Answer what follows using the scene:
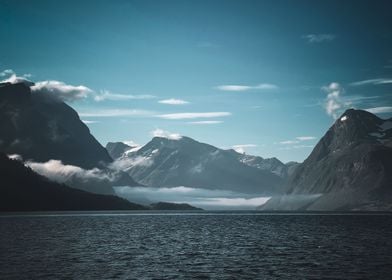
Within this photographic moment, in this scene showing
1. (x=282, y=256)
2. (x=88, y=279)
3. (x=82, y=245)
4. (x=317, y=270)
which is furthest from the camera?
(x=82, y=245)

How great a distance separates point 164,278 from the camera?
66.0 metres

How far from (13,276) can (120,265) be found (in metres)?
18.9

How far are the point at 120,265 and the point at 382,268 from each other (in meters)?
46.0

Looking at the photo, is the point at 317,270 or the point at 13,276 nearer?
the point at 13,276

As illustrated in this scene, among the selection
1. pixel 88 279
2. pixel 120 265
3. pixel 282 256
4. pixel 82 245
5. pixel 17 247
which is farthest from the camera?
pixel 82 245

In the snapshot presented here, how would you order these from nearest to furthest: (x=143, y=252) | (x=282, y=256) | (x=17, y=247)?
(x=282, y=256) → (x=143, y=252) → (x=17, y=247)

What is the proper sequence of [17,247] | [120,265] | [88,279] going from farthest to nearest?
[17,247] < [120,265] < [88,279]

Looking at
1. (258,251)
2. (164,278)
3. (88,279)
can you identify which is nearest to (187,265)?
(164,278)

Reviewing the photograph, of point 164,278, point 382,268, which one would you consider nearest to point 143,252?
point 164,278

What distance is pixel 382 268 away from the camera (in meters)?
74.6

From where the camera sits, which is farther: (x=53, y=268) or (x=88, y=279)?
(x=53, y=268)

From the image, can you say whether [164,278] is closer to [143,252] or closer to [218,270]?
[218,270]

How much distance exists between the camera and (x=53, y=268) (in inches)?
2911

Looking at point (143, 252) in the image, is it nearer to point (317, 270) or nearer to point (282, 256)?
point (282, 256)
